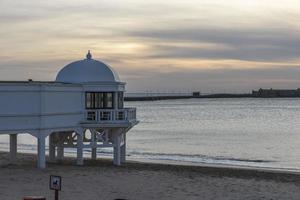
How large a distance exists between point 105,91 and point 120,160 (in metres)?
5.06

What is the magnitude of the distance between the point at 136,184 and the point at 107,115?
651cm

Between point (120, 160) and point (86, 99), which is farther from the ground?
point (86, 99)

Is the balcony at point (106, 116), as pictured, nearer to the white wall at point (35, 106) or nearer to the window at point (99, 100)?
the window at point (99, 100)

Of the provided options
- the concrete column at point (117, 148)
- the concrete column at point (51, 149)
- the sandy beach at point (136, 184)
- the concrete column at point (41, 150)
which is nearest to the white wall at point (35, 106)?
the concrete column at point (41, 150)

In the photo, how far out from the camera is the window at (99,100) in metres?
27.8

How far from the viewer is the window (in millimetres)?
27766

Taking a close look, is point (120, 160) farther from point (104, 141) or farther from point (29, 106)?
point (29, 106)

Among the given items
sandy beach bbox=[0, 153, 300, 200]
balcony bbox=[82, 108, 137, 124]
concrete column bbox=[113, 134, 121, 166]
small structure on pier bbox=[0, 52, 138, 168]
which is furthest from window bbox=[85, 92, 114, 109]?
sandy beach bbox=[0, 153, 300, 200]

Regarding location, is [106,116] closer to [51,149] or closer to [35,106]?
[51,149]

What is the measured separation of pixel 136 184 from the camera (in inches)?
868

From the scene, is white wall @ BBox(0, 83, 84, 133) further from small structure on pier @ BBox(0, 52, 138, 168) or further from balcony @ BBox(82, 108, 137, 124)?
balcony @ BBox(82, 108, 137, 124)

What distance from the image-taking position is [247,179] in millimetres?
26109

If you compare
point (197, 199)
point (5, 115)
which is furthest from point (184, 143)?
point (197, 199)

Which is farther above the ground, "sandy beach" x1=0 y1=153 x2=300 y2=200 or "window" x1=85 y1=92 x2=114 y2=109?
"window" x1=85 y1=92 x2=114 y2=109
